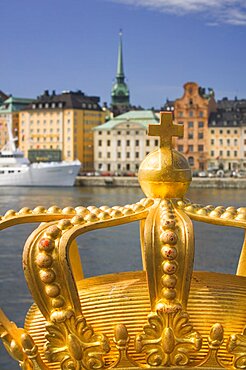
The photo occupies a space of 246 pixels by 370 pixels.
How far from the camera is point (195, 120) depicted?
76188 millimetres

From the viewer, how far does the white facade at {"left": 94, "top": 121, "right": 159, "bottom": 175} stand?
8069 cm

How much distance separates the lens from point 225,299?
345cm

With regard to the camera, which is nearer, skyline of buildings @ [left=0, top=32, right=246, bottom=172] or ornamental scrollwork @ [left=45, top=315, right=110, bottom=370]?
ornamental scrollwork @ [left=45, top=315, right=110, bottom=370]

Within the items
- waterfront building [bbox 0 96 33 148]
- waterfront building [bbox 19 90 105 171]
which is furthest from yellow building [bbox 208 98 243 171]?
waterfront building [bbox 0 96 33 148]

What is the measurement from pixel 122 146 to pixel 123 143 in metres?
0.41

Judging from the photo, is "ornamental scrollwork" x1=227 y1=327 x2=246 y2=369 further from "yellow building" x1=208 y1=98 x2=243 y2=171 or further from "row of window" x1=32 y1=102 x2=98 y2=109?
"row of window" x1=32 y1=102 x2=98 y2=109

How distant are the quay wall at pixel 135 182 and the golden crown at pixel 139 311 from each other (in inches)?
2467

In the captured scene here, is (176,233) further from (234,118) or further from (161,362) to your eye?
(234,118)

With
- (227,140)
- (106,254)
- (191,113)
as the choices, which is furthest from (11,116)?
(106,254)

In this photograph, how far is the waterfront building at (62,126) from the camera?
84.8 m

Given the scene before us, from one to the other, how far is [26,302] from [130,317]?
1208 centimetres

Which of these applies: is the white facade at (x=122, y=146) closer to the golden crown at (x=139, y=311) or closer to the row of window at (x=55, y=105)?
the row of window at (x=55, y=105)

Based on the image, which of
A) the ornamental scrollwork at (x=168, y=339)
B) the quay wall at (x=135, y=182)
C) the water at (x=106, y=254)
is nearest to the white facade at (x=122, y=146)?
the quay wall at (x=135, y=182)

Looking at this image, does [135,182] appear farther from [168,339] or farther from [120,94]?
[168,339]
